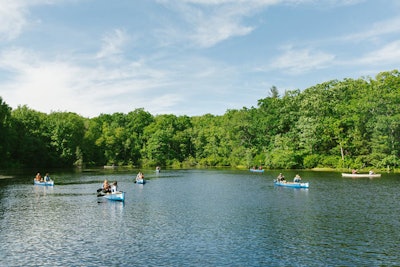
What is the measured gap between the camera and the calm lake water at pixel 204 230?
21.2 metres

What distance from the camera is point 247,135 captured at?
128 m

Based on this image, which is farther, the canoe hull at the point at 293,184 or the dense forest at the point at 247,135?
the dense forest at the point at 247,135

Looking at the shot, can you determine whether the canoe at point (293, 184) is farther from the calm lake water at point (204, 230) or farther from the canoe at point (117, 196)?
the canoe at point (117, 196)

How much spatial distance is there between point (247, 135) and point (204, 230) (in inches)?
4004

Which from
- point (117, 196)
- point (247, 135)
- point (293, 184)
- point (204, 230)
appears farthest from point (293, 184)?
point (247, 135)

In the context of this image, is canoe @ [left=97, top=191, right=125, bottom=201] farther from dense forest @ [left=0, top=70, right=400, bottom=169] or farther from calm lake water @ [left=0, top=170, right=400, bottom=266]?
dense forest @ [left=0, top=70, right=400, bottom=169]

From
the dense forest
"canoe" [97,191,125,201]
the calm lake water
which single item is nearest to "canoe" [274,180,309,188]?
the calm lake water

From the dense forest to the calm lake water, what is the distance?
48937mm

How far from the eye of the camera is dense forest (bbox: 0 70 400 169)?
9144 centimetres

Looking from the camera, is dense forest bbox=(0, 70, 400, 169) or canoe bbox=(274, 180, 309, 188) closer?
canoe bbox=(274, 180, 309, 188)

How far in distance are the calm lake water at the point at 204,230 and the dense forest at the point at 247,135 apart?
48937 mm

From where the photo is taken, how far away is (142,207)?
129 feet

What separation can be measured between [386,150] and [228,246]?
73781mm

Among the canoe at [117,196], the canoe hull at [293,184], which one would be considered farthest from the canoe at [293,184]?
the canoe at [117,196]
